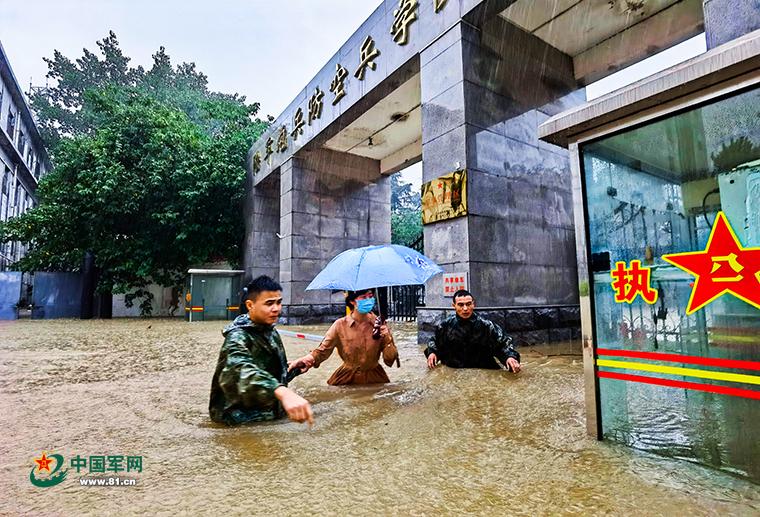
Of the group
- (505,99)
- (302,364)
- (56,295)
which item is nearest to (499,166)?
(505,99)

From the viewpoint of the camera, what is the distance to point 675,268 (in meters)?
2.44

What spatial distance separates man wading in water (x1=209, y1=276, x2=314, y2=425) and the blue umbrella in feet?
3.22

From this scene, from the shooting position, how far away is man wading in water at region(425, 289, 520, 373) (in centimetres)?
490

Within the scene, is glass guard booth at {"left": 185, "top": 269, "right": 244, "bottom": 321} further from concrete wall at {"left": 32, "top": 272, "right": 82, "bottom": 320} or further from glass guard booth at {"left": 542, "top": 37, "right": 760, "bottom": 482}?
glass guard booth at {"left": 542, "top": 37, "right": 760, "bottom": 482}

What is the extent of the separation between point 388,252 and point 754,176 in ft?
9.99

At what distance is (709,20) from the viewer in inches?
167

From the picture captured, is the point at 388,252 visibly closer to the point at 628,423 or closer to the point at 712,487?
the point at 628,423

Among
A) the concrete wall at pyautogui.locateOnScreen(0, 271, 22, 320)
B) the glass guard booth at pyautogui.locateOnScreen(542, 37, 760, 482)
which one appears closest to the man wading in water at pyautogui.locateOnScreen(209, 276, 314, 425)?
the glass guard booth at pyautogui.locateOnScreen(542, 37, 760, 482)

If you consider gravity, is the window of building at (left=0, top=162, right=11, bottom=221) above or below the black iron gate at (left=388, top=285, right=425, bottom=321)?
above

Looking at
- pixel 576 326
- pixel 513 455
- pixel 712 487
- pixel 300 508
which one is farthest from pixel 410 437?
pixel 576 326

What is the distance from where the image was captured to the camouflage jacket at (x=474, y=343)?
16.3ft

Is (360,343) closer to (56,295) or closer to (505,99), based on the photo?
(505,99)

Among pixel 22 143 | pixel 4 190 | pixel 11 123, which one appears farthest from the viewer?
pixel 22 143

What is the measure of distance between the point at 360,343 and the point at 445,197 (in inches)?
142
